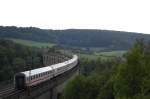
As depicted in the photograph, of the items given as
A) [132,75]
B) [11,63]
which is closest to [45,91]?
[132,75]

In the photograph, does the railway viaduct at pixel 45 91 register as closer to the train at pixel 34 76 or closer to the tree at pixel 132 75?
the train at pixel 34 76

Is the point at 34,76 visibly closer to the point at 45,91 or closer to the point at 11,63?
the point at 45,91

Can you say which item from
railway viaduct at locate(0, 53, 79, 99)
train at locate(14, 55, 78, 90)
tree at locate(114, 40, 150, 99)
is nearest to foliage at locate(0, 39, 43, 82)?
railway viaduct at locate(0, 53, 79, 99)

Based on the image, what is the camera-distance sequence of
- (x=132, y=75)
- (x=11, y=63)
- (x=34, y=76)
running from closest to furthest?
(x=132, y=75) < (x=34, y=76) < (x=11, y=63)

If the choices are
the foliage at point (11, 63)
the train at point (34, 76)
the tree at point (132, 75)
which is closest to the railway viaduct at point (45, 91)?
the train at point (34, 76)

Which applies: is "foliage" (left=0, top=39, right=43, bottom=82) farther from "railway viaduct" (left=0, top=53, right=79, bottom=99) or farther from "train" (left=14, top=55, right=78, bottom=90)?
"train" (left=14, top=55, right=78, bottom=90)

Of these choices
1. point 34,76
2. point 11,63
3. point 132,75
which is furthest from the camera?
A: point 11,63

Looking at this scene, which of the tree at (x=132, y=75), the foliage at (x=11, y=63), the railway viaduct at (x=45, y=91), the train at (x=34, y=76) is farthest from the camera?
the foliage at (x=11, y=63)

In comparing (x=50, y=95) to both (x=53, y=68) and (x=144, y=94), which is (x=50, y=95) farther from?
(x=144, y=94)

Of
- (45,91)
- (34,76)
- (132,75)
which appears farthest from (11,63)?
(132,75)

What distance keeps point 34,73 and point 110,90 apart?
9.25 m

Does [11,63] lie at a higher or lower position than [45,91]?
lower

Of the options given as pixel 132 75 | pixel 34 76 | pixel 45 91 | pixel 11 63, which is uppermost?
pixel 132 75

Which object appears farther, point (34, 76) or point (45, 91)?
point (45, 91)
